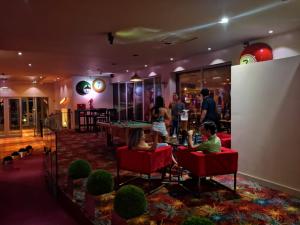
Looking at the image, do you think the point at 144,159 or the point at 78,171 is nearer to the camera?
the point at 144,159

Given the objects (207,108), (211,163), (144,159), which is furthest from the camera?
(207,108)

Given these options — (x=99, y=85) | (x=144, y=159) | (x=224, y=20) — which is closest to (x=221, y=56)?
(x=224, y=20)

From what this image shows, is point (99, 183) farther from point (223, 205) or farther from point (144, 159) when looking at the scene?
point (223, 205)

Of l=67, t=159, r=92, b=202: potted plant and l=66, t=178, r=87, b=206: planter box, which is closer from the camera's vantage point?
l=66, t=178, r=87, b=206: planter box

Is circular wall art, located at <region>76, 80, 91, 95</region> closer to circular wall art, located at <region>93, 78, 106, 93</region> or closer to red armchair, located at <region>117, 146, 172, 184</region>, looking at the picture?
circular wall art, located at <region>93, 78, 106, 93</region>

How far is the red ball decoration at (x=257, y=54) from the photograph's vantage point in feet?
17.4

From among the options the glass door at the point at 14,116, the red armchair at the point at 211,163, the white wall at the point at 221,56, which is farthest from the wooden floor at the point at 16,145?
the red armchair at the point at 211,163

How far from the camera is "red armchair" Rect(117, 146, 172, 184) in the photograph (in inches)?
156

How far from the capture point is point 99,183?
3.39 metres

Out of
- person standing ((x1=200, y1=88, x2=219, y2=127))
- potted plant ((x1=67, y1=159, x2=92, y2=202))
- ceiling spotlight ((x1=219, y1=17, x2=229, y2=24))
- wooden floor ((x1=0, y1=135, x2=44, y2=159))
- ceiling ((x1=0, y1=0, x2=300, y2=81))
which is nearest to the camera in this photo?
ceiling ((x1=0, y1=0, x2=300, y2=81))

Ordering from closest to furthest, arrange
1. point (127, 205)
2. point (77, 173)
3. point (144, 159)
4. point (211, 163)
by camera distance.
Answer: point (127, 205) < point (211, 163) < point (144, 159) < point (77, 173)

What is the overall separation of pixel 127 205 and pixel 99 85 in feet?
39.1

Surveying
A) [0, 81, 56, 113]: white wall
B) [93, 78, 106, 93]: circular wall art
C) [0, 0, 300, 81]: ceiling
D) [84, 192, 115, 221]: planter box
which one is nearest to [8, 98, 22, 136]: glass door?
[0, 81, 56, 113]: white wall

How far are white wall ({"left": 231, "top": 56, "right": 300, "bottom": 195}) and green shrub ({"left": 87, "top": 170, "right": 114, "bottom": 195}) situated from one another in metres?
2.67
